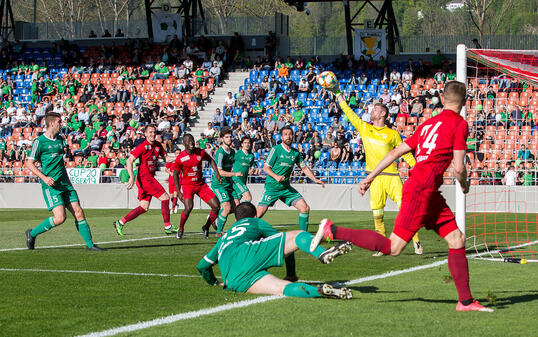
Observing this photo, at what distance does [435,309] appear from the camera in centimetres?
692

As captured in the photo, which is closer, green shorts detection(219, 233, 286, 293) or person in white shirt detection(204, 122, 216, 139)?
green shorts detection(219, 233, 286, 293)

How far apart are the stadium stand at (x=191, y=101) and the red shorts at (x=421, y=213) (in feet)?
56.1

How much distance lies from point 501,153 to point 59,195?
1434 centimetres

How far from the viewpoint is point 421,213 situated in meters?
6.90

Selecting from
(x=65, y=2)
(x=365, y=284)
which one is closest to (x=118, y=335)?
(x=365, y=284)

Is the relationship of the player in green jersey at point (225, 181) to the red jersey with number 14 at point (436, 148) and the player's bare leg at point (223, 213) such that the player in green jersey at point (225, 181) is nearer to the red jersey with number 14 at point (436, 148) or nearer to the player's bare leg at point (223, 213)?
the player's bare leg at point (223, 213)

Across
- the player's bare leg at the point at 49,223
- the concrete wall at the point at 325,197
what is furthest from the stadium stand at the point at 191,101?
the player's bare leg at the point at 49,223

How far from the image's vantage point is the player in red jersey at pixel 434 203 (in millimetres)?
6863

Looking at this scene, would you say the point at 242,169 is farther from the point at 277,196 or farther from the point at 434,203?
the point at 434,203

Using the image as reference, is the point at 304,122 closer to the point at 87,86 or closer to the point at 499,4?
the point at 87,86

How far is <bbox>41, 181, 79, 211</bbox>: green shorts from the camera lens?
41.1 feet

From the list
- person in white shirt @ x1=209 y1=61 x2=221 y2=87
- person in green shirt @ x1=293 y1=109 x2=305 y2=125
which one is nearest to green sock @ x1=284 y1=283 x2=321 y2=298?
person in green shirt @ x1=293 y1=109 x2=305 y2=125

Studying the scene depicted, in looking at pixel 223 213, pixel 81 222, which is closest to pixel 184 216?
pixel 223 213

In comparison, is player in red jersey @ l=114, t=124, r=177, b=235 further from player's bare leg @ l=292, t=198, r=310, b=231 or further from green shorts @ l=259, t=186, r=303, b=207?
player's bare leg @ l=292, t=198, r=310, b=231
